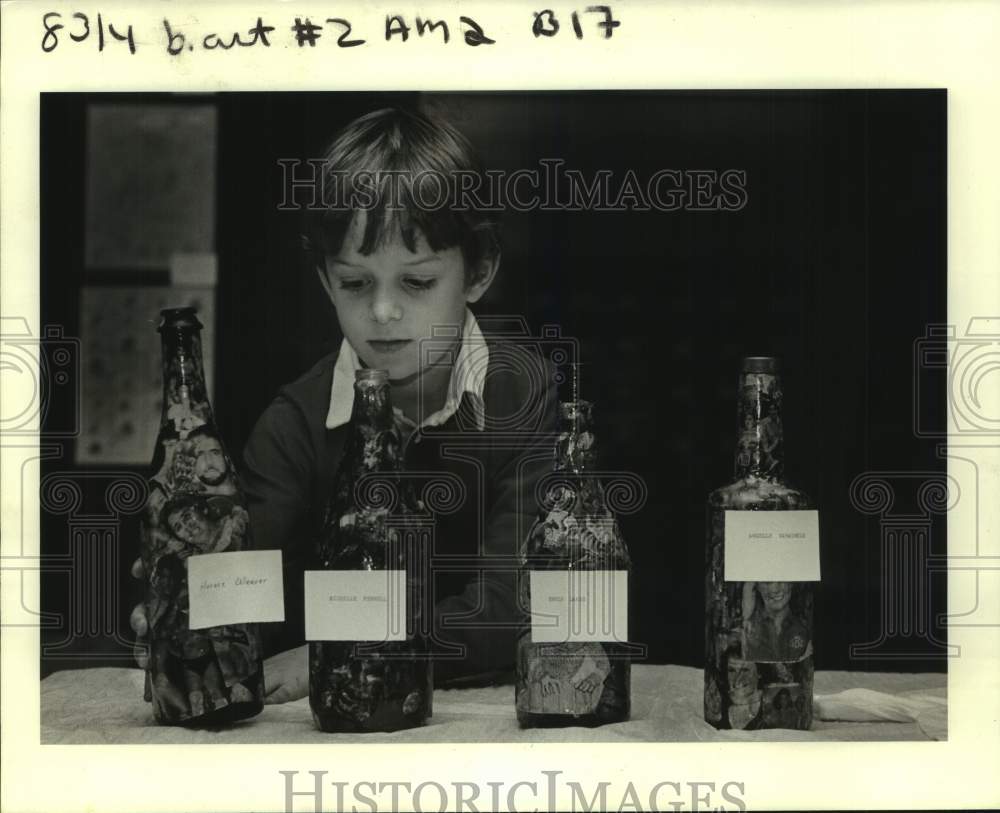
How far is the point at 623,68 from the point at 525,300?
1.14 feet

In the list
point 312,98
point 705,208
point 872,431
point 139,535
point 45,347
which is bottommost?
point 139,535

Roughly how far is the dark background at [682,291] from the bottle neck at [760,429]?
5cm

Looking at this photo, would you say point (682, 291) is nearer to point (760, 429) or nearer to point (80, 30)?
point (760, 429)

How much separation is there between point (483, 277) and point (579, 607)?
1.56 feet

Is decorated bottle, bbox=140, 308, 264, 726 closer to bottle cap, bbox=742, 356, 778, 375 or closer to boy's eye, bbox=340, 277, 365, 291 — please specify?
boy's eye, bbox=340, 277, 365, 291

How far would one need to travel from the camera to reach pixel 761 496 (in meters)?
1.81

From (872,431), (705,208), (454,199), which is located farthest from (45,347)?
(872,431)

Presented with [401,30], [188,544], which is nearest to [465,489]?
[188,544]

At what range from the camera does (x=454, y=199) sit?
189cm

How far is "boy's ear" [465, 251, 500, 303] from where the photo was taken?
Result: 74.5 inches

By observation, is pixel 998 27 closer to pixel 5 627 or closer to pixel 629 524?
pixel 629 524

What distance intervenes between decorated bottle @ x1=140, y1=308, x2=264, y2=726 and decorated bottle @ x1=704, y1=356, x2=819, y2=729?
62cm

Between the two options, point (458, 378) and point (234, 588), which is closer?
point (234, 588)

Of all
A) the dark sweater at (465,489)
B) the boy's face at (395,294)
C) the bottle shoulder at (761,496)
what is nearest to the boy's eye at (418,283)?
the boy's face at (395,294)
